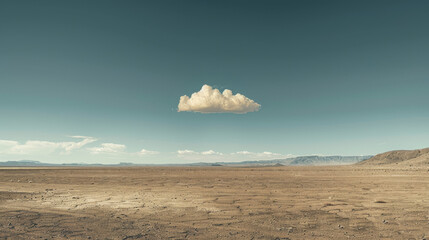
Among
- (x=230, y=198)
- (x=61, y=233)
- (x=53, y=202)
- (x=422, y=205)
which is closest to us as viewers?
(x=61, y=233)

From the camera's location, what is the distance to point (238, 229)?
7016 mm

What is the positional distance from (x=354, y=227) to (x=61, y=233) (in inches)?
308

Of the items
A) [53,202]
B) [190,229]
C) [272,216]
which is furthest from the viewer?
[53,202]

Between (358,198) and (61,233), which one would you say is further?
(358,198)

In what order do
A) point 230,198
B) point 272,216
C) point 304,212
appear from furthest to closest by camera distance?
point 230,198 < point 304,212 < point 272,216

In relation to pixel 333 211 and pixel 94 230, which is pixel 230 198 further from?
pixel 94 230

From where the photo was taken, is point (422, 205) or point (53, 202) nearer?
point (422, 205)

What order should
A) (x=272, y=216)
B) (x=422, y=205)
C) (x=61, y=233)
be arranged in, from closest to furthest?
(x=61, y=233)
(x=272, y=216)
(x=422, y=205)

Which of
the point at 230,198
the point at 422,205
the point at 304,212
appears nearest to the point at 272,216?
the point at 304,212

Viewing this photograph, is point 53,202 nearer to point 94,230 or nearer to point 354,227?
point 94,230

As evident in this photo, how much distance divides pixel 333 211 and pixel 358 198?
312 cm

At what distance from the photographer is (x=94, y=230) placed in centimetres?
690

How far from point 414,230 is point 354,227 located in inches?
55.1

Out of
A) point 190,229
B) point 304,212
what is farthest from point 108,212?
point 304,212
